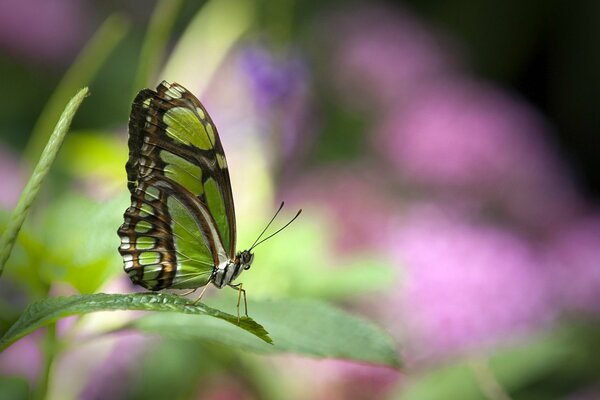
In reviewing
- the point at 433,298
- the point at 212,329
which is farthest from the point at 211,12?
the point at 212,329

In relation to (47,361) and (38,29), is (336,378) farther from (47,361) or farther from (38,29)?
(38,29)

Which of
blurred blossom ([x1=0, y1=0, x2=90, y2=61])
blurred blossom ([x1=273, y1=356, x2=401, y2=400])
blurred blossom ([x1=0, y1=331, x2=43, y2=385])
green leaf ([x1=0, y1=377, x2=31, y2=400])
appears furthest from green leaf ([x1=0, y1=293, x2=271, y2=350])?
blurred blossom ([x1=0, y1=0, x2=90, y2=61])

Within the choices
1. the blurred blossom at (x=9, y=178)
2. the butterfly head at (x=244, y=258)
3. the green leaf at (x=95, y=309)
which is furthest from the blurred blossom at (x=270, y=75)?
the green leaf at (x=95, y=309)

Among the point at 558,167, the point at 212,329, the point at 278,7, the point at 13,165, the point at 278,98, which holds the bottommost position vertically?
the point at 212,329

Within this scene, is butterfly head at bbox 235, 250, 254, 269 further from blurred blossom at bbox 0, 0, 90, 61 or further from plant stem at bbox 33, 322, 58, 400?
blurred blossom at bbox 0, 0, 90, 61

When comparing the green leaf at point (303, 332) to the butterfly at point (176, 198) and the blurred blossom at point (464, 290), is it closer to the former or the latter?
the butterfly at point (176, 198)

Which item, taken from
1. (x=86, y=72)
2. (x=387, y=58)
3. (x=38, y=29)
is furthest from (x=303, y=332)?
(x=38, y=29)

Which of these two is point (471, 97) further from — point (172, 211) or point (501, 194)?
point (172, 211)
